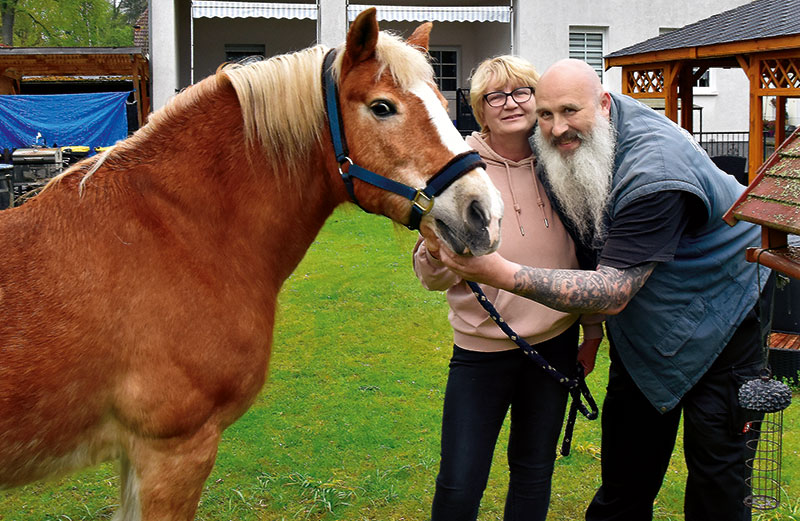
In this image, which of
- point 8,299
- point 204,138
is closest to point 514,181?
point 204,138

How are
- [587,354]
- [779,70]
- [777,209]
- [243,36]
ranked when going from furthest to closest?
1. [243,36]
2. [779,70]
3. [587,354]
4. [777,209]

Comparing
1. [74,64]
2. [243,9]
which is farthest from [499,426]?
[74,64]

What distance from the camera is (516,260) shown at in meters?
2.47

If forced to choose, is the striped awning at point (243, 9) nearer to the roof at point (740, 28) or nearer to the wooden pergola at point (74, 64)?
the wooden pergola at point (74, 64)

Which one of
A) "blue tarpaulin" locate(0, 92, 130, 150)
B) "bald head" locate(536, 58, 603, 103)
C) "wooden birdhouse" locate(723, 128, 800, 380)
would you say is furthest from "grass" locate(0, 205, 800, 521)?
"blue tarpaulin" locate(0, 92, 130, 150)

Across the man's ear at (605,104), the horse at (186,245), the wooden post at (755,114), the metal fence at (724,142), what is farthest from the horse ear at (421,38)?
the metal fence at (724,142)

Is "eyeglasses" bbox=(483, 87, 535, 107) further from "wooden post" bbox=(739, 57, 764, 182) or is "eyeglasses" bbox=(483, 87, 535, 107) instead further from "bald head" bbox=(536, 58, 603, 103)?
"wooden post" bbox=(739, 57, 764, 182)

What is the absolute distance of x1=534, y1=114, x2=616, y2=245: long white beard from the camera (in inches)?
96.5

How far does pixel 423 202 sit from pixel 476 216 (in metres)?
0.16

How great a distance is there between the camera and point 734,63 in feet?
38.1

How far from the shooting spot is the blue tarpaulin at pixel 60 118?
15.1 metres

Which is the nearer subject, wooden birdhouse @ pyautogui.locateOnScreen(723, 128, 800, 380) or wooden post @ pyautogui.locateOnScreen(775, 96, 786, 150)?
wooden birdhouse @ pyautogui.locateOnScreen(723, 128, 800, 380)

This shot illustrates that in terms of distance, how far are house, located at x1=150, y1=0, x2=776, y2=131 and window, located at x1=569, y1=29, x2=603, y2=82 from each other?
0.03 metres

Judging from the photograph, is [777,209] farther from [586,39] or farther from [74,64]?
[74,64]
